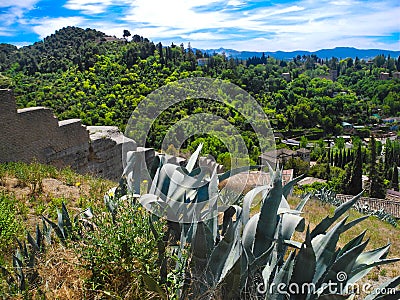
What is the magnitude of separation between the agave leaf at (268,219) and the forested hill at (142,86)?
25.4ft

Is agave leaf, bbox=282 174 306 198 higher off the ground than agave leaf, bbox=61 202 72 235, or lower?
higher

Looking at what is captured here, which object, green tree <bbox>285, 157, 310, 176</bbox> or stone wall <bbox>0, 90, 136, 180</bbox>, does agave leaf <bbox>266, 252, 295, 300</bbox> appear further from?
green tree <bbox>285, 157, 310, 176</bbox>

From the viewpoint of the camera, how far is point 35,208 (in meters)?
4.01

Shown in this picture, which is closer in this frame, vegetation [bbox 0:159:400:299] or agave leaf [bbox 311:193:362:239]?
vegetation [bbox 0:159:400:299]

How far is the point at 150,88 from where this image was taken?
30.9 m

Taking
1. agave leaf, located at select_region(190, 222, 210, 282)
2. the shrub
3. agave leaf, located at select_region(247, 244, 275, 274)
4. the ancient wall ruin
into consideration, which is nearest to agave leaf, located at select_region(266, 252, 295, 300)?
agave leaf, located at select_region(247, 244, 275, 274)

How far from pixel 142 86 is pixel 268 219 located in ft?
98.7

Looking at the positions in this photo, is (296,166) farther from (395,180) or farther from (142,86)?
(142,86)

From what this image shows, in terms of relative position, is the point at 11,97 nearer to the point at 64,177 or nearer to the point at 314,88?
the point at 64,177

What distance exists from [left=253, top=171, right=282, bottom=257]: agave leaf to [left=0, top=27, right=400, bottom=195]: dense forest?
23.1 ft

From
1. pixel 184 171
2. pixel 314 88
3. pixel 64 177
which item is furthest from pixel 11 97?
pixel 314 88

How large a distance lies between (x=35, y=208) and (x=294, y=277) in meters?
3.12

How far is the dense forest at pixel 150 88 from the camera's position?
20031 millimetres

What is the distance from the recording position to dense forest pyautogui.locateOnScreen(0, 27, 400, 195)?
65.7 ft
